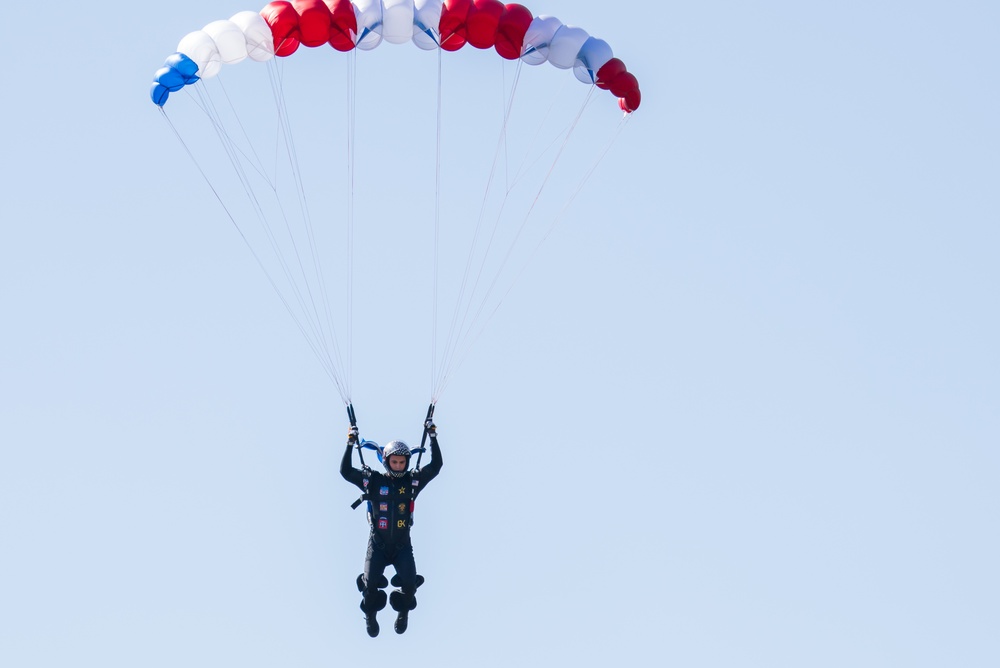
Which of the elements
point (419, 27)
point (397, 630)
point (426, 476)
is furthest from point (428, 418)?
→ point (419, 27)

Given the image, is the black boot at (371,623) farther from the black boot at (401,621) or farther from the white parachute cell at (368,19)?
the white parachute cell at (368,19)

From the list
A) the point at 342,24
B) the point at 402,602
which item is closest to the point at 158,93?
the point at 342,24

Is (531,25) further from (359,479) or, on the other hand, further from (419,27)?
(359,479)

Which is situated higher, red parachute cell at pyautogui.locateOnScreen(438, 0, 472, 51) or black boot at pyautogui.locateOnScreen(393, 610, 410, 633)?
red parachute cell at pyautogui.locateOnScreen(438, 0, 472, 51)

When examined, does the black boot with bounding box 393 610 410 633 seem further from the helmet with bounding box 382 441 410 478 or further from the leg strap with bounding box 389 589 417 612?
the helmet with bounding box 382 441 410 478

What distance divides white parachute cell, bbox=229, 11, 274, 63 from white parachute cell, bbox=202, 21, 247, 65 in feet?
0.20

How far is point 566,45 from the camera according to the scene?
2589 centimetres

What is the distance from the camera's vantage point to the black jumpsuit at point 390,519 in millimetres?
23984

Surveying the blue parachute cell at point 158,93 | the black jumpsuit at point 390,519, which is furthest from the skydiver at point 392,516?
the blue parachute cell at point 158,93

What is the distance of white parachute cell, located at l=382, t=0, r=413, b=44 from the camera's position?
998 inches

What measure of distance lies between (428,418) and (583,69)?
17.2 ft

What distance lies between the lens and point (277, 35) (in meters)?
25.4

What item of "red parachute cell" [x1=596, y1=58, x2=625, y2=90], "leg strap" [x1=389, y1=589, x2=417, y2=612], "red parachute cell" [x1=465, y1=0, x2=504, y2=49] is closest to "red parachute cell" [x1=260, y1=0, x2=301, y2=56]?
"red parachute cell" [x1=465, y1=0, x2=504, y2=49]

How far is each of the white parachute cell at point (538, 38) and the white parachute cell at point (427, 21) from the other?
1.12 metres
